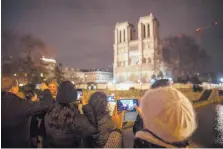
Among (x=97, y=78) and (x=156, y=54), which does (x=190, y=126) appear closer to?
(x=156, y=54)

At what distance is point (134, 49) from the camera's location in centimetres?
2658

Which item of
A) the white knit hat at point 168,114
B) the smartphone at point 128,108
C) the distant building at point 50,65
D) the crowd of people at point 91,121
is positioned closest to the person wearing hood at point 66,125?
the crowd of people at point 91,121

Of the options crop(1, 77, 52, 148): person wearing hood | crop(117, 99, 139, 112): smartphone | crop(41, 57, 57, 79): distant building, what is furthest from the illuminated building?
crop(1, 77, 52, 148): person wearing hood

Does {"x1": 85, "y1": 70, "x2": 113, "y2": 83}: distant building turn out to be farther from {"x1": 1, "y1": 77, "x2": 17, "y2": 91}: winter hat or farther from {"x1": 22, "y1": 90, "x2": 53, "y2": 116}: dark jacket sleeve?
{"x1": 22, "y1": 90, "x2": 53, "y2": 116}: dark jacket sleeve

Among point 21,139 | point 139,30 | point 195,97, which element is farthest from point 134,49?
point 21,139

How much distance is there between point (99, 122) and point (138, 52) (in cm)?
2479

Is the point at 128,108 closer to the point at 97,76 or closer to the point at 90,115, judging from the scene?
the point at 90,115

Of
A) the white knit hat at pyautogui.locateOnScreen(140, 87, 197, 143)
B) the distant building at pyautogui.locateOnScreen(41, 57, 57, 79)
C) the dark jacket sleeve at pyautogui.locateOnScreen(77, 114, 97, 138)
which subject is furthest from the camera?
the distant building at pyautogui.locateOnScreen(41, 57, 57, 79)

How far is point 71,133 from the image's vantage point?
4.30 ft

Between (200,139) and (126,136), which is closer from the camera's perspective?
(126,136)

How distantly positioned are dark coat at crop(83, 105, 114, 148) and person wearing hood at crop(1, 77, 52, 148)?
0.32 metres

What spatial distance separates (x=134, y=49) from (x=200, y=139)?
932 inches

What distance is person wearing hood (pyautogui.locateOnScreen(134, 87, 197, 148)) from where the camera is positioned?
70cm

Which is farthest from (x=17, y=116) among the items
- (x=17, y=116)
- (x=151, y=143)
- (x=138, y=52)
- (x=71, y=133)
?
(x=138, y=52)
